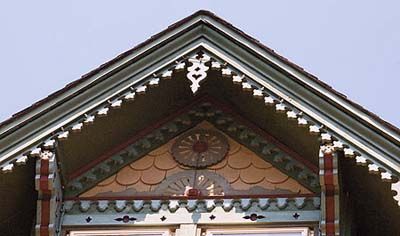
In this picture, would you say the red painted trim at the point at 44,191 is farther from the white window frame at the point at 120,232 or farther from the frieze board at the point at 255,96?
the white window frame at the point at 120,232

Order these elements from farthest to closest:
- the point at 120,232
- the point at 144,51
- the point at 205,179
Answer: the point at 144,51 → the point at 205,179 → the point at 120,232

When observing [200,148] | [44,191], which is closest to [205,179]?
[200,148]

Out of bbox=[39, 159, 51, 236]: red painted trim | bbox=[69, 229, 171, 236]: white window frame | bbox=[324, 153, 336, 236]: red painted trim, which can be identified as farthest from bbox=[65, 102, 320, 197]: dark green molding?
bbox=[39, 159, 51, 236]: red painted trim

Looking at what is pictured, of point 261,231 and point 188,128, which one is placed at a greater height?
point 188,128

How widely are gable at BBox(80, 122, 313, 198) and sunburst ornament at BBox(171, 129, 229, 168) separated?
0.06 metres

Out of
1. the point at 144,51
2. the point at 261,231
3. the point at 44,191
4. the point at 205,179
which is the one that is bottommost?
the point at 261,231

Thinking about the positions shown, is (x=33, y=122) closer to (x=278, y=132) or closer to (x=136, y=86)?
(x=136, y=86)

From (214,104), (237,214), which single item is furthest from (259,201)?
(214,104)

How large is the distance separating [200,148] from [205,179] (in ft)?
2.02

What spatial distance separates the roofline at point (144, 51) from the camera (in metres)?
23.6

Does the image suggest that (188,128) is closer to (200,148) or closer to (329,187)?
(200,148)

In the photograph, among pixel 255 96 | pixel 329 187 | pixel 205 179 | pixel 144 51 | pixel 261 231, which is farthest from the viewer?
pixel 144 51

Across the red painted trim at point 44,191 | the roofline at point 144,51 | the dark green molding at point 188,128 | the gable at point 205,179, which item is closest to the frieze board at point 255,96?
the red painted trim at point 44,191

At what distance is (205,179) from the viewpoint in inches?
971
